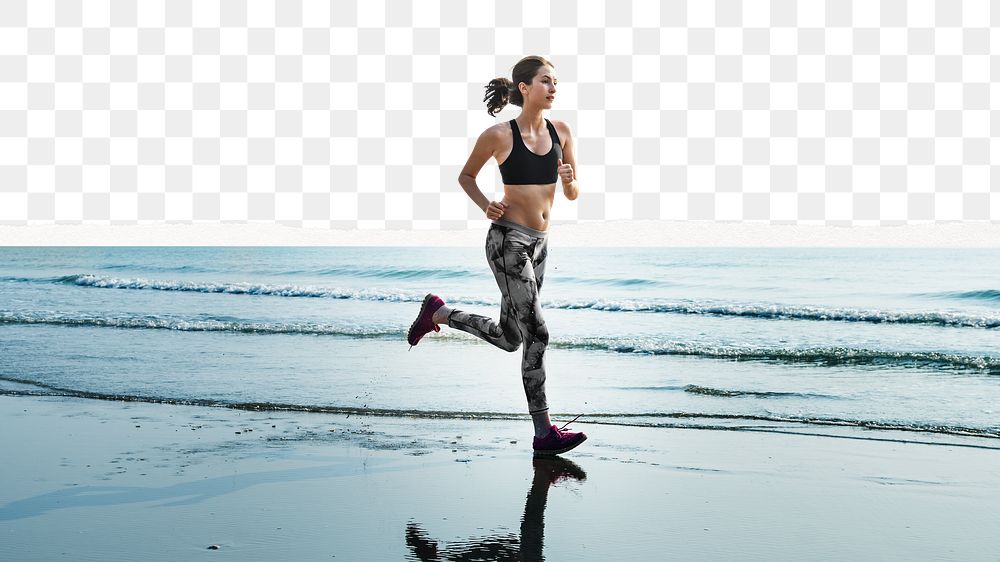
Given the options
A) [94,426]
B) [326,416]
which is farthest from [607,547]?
[94,426]

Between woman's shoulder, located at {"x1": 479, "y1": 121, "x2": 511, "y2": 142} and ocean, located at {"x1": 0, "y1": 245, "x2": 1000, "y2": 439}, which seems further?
ocean, located at {"x1": 0, "y1": 245, "x2": 1000, "y2": 439}

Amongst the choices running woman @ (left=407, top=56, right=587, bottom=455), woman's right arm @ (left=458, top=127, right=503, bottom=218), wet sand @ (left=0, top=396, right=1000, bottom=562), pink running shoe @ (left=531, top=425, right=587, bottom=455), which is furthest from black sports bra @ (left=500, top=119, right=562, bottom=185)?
wet sand @ (left=0, top=396, right=1000, bottom=562)

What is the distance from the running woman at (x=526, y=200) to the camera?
4723mm

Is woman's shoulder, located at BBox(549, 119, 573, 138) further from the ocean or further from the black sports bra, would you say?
the ocean

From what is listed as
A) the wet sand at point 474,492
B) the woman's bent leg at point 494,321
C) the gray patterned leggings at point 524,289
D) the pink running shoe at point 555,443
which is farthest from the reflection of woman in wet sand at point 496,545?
the woman's bent leg at point 494,321

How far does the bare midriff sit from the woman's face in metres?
0.45

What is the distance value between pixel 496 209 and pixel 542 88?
70 centimetres

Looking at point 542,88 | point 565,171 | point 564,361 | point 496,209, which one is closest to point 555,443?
point 496,209

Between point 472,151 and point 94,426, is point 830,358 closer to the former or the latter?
point 472,151

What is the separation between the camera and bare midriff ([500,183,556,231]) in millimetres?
4746

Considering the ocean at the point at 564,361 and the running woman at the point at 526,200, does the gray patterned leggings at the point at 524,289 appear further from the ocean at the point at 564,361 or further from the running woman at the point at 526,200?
the ocean at the point at 564,361

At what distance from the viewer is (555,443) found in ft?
15.1

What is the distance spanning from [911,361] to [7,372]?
9066 millimetres

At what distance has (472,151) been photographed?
475 cm
